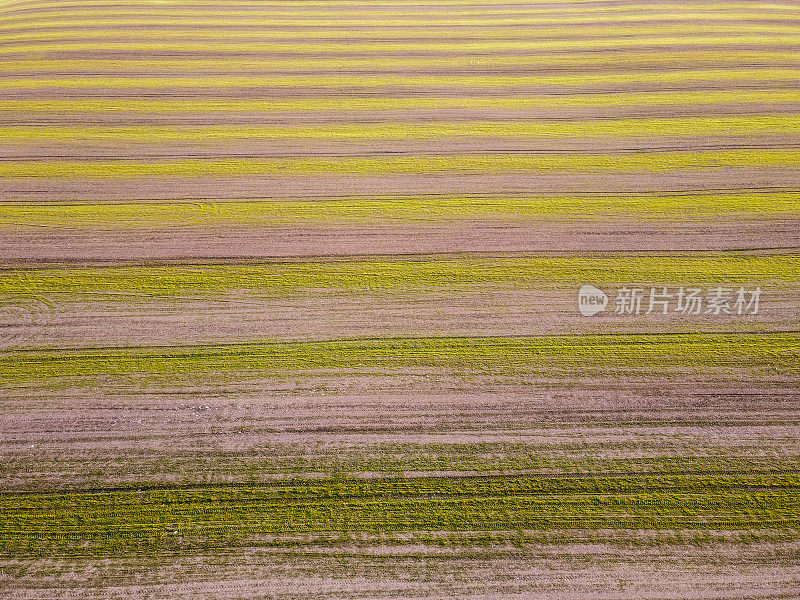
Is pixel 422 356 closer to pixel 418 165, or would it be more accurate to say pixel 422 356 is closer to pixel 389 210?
pixel 389 210

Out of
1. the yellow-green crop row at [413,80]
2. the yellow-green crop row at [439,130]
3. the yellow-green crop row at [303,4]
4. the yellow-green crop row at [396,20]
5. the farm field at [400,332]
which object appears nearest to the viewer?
the farm field at [400,332]

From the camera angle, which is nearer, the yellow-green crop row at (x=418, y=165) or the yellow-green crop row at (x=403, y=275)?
the yellow-green crop row at (x=403, y=275)

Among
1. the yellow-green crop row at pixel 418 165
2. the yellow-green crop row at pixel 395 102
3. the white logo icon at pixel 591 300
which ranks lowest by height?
the white logo icon at pixel 591 300

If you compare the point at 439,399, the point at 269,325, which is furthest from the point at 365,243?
the point at 439,399

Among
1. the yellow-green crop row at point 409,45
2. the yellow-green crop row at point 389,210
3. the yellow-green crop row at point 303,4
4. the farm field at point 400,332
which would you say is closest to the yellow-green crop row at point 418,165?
the farm field at point 400,332

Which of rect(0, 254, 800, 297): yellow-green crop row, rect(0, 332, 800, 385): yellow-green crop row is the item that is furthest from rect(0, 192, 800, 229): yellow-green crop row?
rect(0, 332, 800, 385): yellow-green crop row

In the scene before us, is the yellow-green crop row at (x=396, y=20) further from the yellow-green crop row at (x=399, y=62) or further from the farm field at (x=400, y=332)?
the farm field at (x=400, y=332)

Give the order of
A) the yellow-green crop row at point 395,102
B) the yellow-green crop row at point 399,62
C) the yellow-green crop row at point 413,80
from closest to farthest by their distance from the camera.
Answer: the yellow-green crop row at point 395,102, the yellow-green crop row at point 413,80, the yellow-green crop row at point 399,62

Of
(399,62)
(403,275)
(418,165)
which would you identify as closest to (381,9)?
(399,62)
